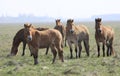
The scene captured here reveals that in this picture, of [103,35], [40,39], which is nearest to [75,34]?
[103,35]

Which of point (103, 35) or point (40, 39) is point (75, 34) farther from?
point (40, 39)

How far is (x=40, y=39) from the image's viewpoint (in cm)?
1559

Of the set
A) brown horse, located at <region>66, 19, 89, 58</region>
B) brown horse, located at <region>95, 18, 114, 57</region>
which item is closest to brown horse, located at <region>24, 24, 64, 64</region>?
brown horse, located at <region>66, 19, 89, 58</region>

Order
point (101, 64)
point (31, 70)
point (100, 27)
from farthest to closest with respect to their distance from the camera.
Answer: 1. point (100, 27)
2. point (101, 64)
3. point (31, 70)

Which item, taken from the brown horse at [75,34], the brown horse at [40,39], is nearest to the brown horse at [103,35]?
the brown horse at [75,34]

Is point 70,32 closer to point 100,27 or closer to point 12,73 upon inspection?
point 100,27

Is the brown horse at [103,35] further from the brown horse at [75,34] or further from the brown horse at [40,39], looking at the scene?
the brown horse at [40,39]

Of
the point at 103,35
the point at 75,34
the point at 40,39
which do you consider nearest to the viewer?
the point at 40,39

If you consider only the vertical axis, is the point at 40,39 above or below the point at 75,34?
above

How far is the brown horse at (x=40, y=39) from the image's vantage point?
15.0 metres

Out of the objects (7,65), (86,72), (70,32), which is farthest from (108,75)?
(70,32)

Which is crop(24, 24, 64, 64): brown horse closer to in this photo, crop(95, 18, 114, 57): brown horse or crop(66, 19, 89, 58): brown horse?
crop(66, 19, 89, 58): brown horse

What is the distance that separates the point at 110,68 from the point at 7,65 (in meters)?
4.71

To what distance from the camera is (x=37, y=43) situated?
1545 cm
